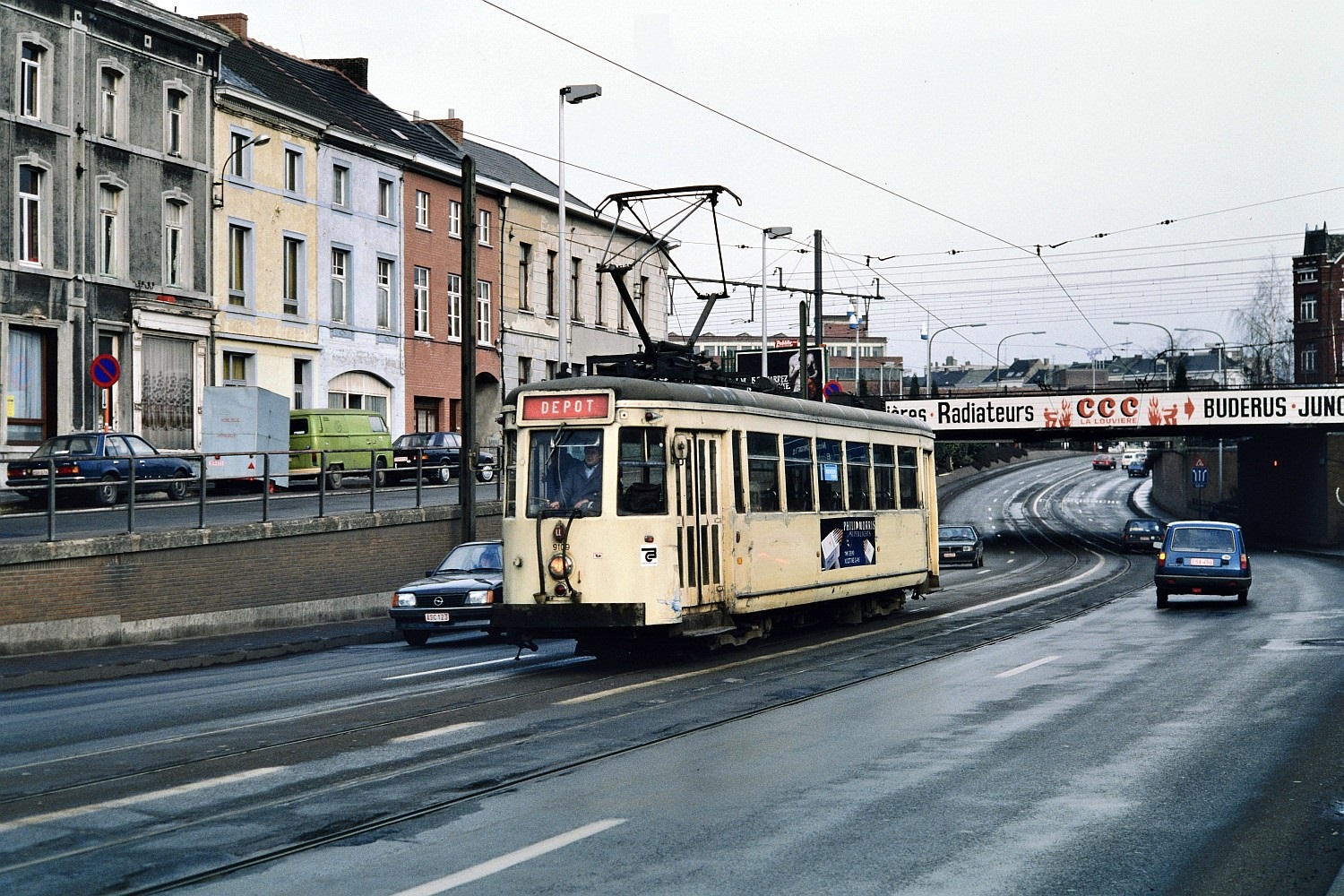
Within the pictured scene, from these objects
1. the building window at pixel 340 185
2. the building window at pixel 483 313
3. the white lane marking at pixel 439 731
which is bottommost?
the white lane marking at pixel 439 731

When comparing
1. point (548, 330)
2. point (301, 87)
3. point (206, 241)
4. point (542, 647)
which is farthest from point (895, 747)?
point (548, 330)

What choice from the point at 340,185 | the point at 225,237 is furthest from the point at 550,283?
the point at 225,237

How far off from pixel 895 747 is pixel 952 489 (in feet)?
321

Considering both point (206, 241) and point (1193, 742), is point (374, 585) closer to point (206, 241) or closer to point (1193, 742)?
point (206, 241)

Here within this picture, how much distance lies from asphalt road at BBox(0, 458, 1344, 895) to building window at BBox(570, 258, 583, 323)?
4350 centimetres

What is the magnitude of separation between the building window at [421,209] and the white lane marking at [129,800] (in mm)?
42889

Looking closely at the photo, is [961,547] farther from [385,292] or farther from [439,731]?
[439,731]

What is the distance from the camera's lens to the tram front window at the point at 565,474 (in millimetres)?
16297

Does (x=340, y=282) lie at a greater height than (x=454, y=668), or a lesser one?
greater

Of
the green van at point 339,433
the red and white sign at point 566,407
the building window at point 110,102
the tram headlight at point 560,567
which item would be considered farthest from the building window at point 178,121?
the tram headlight at point 560,567

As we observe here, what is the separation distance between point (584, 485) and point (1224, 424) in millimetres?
48409

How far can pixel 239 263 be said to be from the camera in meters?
42.8

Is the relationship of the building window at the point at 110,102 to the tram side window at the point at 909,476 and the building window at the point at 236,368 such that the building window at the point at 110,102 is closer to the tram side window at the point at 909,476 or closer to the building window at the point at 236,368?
the building window at the point at 236,368

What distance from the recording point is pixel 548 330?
59688mm
